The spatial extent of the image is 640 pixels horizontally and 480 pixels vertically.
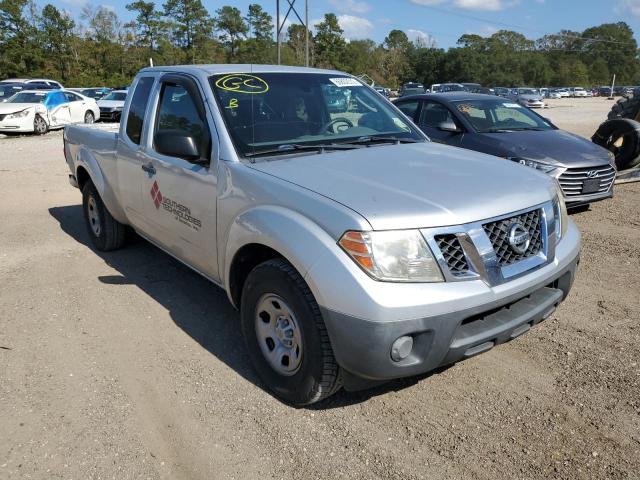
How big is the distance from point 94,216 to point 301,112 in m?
3.09

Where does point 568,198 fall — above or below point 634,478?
above

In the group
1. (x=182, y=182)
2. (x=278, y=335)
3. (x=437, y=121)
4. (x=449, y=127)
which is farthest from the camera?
(x=437, y=121)

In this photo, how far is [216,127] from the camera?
11.3 ft

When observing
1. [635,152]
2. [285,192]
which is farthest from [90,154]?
[635,152]

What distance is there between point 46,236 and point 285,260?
4818mm

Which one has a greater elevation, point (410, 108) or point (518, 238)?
point (410, 108)

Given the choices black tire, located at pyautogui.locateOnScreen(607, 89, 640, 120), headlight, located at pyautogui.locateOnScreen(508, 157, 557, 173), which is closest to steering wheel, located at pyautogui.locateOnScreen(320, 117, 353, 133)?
headlight, located at pyautogui.locateOnScreen(508, 157, 557, 173)

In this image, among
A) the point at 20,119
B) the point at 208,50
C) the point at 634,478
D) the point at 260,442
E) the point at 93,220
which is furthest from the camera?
the point at 208,50

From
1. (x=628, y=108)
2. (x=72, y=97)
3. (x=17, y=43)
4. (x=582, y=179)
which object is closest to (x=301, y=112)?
(x=582, y=179)

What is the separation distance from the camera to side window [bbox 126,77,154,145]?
175 inches

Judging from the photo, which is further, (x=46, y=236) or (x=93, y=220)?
(x=46, y=236)

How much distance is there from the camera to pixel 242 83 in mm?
3781

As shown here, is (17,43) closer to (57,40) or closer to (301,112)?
(57,40)

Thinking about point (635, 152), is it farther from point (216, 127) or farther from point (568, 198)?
point (216, 127)
